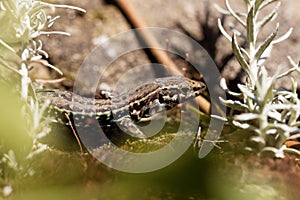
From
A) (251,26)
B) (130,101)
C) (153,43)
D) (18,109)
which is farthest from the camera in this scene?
(130,101)

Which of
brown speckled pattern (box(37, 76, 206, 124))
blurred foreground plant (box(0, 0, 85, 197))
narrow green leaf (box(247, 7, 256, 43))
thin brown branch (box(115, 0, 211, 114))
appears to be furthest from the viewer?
brown speckled pattern (box(37, 76, 206, 124))


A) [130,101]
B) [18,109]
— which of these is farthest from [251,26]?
[130,101]

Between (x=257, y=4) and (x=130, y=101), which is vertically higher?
(x=257, y=4)

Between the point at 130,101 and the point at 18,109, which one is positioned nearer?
the point at 18,109

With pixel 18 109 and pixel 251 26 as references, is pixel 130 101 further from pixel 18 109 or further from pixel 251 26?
pixel 18 109

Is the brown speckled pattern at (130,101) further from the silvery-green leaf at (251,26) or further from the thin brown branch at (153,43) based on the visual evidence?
the silvery-green leaf at (251,26)

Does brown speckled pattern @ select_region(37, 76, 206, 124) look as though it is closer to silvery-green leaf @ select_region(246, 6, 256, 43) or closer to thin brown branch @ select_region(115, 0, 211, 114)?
thin brown branch @ select_region(115, 0, 211, 114)

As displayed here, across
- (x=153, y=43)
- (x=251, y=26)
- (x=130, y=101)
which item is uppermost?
(x=251, y=26)

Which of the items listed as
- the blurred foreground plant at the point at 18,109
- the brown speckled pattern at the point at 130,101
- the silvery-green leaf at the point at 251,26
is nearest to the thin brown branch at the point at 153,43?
the brown speckled pattern at the point at 130,101

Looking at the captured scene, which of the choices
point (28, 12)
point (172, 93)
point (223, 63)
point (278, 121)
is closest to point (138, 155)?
point (278, 121)

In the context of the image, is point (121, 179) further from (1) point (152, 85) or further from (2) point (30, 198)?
(1) point (152, 85)

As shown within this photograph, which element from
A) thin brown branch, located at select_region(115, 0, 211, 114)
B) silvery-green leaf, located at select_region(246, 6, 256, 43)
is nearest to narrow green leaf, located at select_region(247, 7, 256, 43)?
silvery-green leaf, located at select_region(246, 6, 256, 43)
